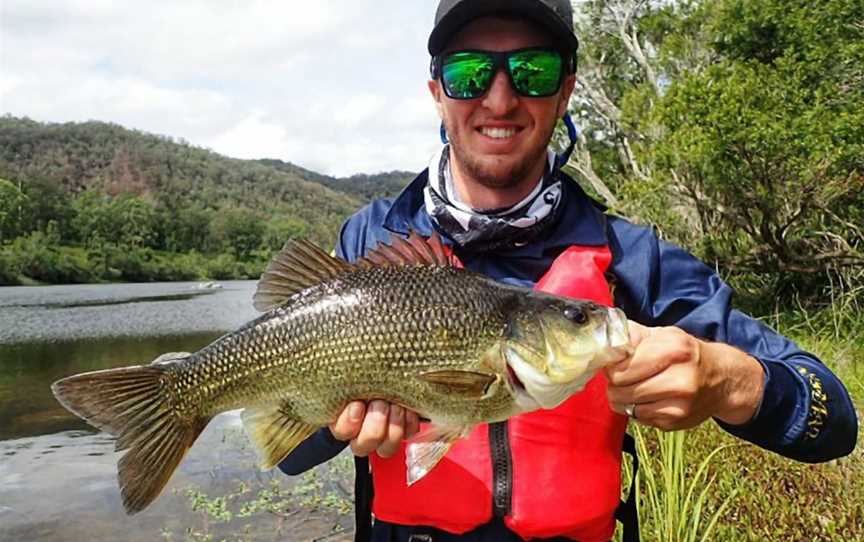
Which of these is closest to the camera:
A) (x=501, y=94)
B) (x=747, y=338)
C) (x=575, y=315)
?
(x=575, y=315)

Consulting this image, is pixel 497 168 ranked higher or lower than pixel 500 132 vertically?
lower

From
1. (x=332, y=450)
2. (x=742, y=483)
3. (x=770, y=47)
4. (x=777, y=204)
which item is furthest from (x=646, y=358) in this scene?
(x=770, y=47)

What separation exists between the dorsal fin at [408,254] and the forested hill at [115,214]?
148 feet

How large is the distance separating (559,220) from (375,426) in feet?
3.92

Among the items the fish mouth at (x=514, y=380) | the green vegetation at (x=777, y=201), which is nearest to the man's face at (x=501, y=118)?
the fish mouth at (x=514, y=380)

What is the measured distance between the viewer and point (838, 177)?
12.6m

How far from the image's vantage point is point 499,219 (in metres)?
2.82

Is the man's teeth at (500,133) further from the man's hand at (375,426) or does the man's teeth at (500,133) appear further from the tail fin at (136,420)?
the tail fin at (136,420)

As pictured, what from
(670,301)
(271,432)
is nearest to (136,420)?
(271,432)

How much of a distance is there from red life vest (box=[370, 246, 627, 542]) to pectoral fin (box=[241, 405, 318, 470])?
39 centimetres

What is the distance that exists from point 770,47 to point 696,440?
15334mm

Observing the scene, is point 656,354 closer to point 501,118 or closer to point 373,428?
point 373,428

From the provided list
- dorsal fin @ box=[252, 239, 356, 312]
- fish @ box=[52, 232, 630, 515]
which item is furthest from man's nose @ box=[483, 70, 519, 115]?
dorsal fin @ box=[252, 239, 356, 312]

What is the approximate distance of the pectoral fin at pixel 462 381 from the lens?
2.36 m
